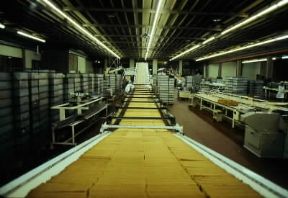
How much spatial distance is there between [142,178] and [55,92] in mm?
6007

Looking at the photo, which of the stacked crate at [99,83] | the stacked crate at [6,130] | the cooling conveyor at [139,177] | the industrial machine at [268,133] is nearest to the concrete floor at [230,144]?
the industrial machine at [268,133]

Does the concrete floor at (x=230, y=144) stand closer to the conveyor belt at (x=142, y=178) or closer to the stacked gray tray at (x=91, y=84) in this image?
the conveyor belt at (x=142, y=178)

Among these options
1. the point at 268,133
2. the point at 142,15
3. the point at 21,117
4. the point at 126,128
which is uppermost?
the point at 142,15

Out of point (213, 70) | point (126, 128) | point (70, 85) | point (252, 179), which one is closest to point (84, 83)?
point (70, 85)

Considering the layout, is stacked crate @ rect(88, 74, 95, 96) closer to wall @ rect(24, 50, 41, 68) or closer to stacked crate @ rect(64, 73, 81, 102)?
stacked crate @ rect(64, 73, 81, 102)

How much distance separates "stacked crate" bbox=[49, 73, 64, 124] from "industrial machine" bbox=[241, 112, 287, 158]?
17.8ft

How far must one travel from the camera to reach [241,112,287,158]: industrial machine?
17.7ft

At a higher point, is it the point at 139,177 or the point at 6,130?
the point at 139,177

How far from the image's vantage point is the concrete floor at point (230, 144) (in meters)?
4.63

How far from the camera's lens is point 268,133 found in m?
5.43

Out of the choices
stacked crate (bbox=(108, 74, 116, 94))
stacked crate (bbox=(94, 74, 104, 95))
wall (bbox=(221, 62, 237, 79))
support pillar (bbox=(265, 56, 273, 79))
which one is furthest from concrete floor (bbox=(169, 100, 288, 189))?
wall (bbox=(221, 62, 237, 79))

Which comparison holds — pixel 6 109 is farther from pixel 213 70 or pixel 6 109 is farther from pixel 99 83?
pixel 213 70

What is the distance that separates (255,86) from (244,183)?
14463 mm

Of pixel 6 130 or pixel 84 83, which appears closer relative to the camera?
pixel 6 130
